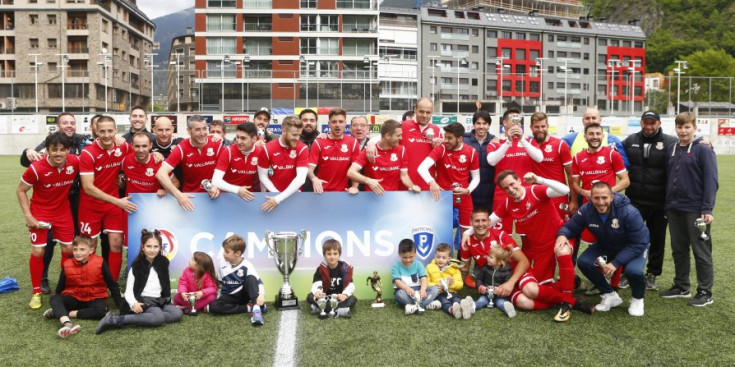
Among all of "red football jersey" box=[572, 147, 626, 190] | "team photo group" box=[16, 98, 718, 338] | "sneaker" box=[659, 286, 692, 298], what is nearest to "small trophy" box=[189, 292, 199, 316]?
"team photo group" box=[16, 98, 718, 338]

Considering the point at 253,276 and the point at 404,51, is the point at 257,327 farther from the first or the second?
the point at 404,51

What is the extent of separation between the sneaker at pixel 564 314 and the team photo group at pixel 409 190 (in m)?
0.01

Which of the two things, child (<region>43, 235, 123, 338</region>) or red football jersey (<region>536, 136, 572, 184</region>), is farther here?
red football jersey (<region>536, 136, 572, 184</region>)

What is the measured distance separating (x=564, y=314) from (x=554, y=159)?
2.03 m

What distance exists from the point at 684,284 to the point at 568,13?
112565 millimetres

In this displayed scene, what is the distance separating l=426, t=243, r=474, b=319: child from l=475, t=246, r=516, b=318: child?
0.23 meters

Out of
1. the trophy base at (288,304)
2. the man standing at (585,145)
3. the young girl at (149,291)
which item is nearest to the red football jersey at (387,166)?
the trophy base at (288,304)

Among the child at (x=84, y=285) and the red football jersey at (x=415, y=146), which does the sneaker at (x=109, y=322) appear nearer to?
the child at (x=84, y=285)

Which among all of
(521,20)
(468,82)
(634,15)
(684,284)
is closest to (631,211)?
(684,284)

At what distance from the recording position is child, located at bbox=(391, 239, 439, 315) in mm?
5742

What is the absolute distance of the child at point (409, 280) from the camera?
226 inches

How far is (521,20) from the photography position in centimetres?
8006

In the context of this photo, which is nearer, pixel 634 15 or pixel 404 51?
pixel 404 51

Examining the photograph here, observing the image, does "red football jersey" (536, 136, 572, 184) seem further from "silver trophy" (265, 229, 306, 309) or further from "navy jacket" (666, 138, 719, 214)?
"silver trophy" (265, 229, 306, 309)
